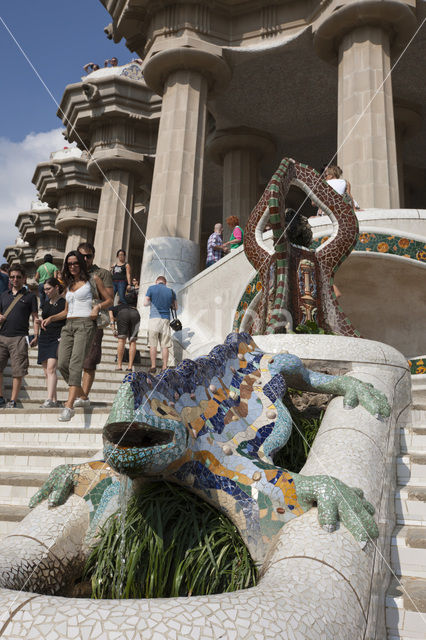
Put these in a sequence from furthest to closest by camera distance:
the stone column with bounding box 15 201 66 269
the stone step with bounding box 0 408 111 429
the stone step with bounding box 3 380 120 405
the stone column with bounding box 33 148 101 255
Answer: the stone column with bounding box 15 201 66 269 < the stone column with bounding box 33 148 101 255 < the stone step with bounding box 3 380 120 405 < the stone step with bounding box 0 408 111 429

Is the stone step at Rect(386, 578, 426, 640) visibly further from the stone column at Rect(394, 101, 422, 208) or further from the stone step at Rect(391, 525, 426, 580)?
the stone column at Rect(394, 101, 422, 208)

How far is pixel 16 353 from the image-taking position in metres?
6.94

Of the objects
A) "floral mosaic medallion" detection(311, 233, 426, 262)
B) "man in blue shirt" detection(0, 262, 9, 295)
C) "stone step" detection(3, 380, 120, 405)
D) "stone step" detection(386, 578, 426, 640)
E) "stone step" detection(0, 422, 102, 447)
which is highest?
"floral mosaic medallion" detection(311, 233, 426, 262)

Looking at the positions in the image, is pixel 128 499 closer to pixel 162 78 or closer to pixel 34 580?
pixel 34 580

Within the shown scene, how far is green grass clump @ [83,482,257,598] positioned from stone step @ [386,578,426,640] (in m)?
0.67

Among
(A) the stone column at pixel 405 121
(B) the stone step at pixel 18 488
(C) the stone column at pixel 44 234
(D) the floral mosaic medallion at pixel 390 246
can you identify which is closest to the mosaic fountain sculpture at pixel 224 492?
(B) the stone step at pixel 18 488

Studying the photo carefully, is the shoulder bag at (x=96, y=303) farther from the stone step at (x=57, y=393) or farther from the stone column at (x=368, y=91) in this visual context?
the stone column at (x=368, y=91)

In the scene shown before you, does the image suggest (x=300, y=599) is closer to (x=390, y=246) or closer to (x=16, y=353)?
(x=16, y=353)

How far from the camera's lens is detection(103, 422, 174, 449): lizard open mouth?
93.7 inches

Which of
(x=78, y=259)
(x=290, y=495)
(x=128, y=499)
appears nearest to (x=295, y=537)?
(x=290, y=495)

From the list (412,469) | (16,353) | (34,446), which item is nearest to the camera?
(412,469)

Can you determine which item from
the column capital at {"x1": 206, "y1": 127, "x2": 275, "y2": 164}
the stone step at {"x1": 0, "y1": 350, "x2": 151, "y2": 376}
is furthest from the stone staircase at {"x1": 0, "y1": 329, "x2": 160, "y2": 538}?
the column capital at {"x1": 206, "y1": 127, "x2": 275, "y2": 164}

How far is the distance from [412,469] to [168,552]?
2003 mm

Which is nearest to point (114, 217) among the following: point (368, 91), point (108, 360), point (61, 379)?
point (368, 91)
